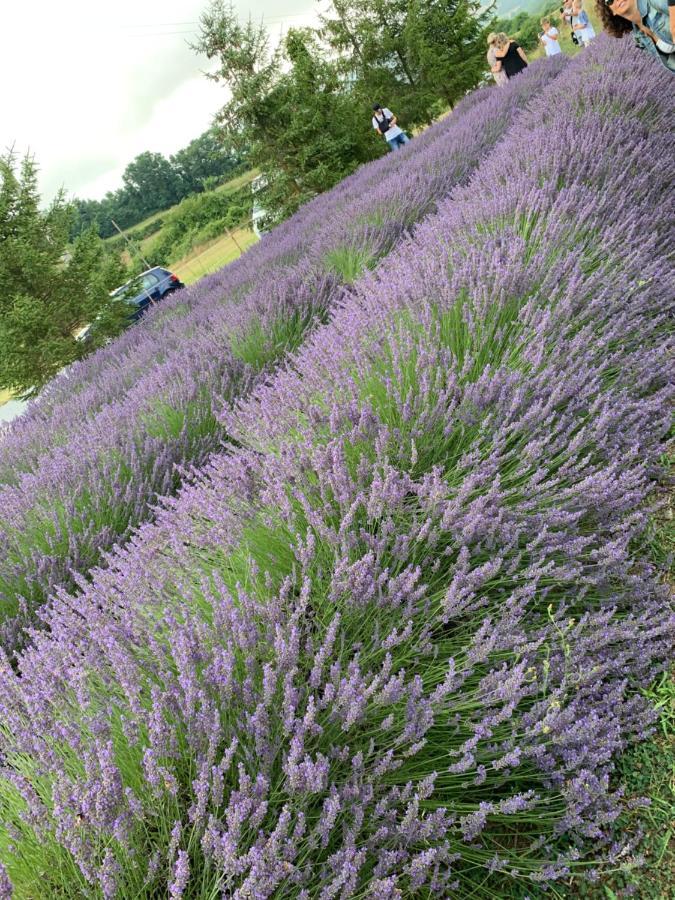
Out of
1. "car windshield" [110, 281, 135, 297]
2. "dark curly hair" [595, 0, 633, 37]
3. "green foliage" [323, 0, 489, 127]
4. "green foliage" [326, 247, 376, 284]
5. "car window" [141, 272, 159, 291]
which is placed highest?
"green foliage" [323, 0, 489, 127]

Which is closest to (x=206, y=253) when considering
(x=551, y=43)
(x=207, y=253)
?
(x=207, y=253)

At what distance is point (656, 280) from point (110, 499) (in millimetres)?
2591

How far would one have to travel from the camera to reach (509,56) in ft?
30.0

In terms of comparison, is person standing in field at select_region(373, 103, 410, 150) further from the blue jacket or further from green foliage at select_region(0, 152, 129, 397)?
the blue jacket

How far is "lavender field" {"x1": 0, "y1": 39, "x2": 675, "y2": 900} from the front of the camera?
962 millimetres

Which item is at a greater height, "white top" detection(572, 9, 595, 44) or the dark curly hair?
"white top" detection(572, 9, 595, 44)

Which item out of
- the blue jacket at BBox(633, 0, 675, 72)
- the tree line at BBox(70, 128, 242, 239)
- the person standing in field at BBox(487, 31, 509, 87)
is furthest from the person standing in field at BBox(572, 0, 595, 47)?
the tree line at BBox(70, 128, 242, 239)

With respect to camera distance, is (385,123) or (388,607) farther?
(385,123)

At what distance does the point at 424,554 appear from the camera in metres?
1.51

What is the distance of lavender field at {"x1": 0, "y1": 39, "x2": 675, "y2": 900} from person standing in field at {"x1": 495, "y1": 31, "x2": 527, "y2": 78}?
753 centimetres

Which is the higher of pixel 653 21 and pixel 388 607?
pixel 653 21

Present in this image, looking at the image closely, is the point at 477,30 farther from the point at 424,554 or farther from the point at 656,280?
the point at 424,554

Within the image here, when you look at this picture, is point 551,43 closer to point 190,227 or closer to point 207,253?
point 207,253

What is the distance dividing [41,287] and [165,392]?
6194mm
